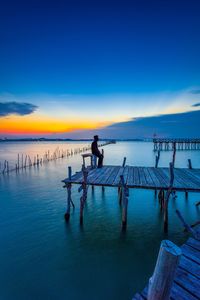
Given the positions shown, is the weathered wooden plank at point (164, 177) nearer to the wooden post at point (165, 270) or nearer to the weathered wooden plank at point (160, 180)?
the weathered wooden plank at point (160, 180)

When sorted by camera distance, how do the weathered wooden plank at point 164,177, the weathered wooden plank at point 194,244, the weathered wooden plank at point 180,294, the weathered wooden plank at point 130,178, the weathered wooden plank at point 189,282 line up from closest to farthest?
1. the weathered wooden plank at point 180,294
2. the weathered wooden plank at point 189,282
3. the weathered wooden plank at point 194,244
4. the weathered wooden plank at point 130,178
5. the weathered wooden plank at point 164,177

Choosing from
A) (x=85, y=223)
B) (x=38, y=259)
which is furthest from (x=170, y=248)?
(x=85, y=223)

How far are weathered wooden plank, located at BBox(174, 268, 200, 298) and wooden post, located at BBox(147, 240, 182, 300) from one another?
5.63 feet

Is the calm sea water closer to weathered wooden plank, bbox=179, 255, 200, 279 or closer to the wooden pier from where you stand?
the wooden pier

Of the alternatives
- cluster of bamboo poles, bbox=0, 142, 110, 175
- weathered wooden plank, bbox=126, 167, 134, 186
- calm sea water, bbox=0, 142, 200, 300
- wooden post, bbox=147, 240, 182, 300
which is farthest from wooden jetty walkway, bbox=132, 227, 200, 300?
cluster of bamboo poles, bbox=0, 142, 110, 175

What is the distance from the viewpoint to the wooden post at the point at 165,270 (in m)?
2.54

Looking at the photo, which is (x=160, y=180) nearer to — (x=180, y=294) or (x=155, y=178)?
(x=155, y=178)

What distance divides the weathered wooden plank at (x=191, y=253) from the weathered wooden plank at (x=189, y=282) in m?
0.69

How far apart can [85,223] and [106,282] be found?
505cm

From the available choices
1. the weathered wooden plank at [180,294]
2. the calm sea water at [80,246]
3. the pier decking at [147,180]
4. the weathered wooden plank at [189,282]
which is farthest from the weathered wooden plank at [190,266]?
the pier decking at [147,180]

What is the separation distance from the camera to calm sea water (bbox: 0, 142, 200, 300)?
691cm

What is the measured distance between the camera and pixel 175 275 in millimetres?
3145

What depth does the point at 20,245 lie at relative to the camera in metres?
9.70

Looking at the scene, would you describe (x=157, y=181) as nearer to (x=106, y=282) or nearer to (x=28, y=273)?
(x=106, y=282)
